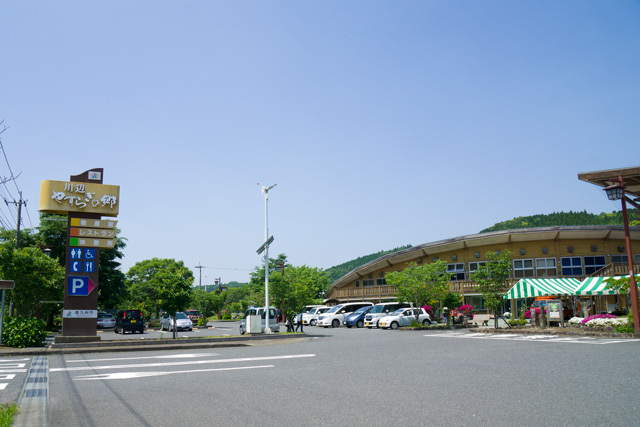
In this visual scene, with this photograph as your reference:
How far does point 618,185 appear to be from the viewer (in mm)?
19453

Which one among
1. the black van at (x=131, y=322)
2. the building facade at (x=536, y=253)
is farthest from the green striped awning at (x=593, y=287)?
the black van at (x=131, y=322)

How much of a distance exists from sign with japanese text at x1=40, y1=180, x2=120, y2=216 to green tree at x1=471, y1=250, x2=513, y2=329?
2011 cm

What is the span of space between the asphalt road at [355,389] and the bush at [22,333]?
4498 millimetres

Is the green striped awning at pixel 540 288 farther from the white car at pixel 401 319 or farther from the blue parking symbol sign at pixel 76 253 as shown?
the blue parking symbol sign at pixel 76 253

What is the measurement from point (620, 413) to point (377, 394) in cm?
376

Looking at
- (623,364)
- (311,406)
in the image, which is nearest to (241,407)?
(311,406)

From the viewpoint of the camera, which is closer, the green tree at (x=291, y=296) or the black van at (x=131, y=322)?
the green tree at (x=291, y=296)

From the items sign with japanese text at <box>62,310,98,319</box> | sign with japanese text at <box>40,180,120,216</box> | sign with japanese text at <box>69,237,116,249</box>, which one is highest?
sign with japanese text at <box>40,180,120,216</box>

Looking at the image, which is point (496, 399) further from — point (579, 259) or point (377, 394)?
point (579, 259)

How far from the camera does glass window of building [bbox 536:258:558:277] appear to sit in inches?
1654

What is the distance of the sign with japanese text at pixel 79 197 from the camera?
69.1 ft

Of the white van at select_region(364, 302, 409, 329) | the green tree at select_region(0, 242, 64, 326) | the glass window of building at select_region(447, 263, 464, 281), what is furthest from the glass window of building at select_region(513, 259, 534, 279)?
the green tree at select_region(0, 242, 64, 326)

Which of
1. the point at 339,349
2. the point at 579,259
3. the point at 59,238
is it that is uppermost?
the point at 59,238

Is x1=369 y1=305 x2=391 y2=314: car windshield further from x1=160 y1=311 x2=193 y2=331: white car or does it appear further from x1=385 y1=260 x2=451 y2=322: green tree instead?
x1=160 y1=311 x2=193 y2=331: white car
